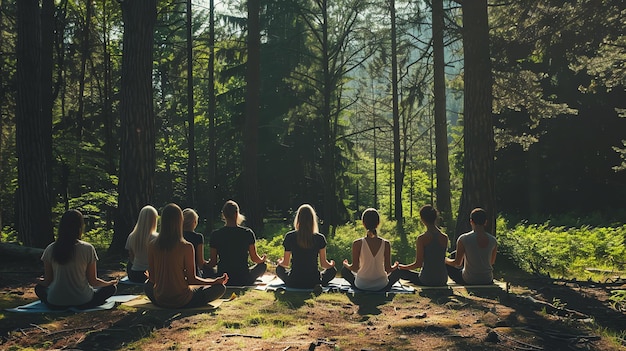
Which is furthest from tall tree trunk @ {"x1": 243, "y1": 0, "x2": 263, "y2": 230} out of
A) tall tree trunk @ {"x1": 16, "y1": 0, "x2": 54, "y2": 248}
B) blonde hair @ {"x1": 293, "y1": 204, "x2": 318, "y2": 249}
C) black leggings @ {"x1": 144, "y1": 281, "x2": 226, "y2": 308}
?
black leggings @ {"x1": 144, "y1": 281, "x2": 226, "y2": 308}

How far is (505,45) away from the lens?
1286cm

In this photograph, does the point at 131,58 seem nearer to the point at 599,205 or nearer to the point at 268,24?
the point at 268,24

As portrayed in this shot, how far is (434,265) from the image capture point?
880 centimetres

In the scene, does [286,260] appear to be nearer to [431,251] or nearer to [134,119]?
[431,251]

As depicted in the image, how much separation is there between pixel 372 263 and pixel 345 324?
7.24 ft

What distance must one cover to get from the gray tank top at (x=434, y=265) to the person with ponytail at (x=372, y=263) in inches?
22.0

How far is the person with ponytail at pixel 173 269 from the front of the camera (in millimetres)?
6551

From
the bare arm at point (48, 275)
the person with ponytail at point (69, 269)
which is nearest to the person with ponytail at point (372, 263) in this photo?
the person with ponytail at point (69, 269)

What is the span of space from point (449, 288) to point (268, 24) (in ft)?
72.8

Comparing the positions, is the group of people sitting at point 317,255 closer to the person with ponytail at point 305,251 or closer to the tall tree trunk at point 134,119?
the person with ponytail at point 305,251

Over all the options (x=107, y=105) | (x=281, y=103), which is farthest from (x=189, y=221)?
(x=281, y=103)

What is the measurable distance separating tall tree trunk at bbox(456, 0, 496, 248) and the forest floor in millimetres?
3090

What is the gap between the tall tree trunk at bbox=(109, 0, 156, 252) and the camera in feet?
39.1

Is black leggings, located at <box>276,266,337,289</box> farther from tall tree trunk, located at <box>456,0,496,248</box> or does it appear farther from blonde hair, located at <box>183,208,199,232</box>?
tall tree trunk, located at <box>456,0,496,248</box>
